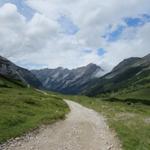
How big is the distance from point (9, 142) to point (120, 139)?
12007 mm

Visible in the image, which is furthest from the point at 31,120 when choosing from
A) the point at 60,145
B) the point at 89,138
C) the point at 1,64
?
the point at 1,64

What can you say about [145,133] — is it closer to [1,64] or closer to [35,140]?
[35,140]

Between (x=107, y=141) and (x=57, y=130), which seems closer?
(x=107, y=141)

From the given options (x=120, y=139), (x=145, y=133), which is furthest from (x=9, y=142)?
(x=145, y=133)

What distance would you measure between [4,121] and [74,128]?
28.6 ft

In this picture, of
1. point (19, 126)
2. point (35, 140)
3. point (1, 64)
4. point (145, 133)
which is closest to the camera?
point (35, 140)

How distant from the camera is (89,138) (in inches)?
1395

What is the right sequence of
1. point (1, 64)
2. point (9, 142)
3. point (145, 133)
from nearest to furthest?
1. point (9, 142)
2. point (145, 133)
3. point (1, 64)

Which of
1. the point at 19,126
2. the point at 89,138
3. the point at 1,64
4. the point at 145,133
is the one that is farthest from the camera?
the point at 1,64

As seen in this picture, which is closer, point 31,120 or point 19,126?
point 19,126

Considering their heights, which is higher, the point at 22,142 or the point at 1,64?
the point at 1,64

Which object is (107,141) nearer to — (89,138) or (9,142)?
(89,138)

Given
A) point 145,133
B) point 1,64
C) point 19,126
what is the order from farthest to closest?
point 1,64, point 145,133, point 19,126

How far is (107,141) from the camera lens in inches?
1353
